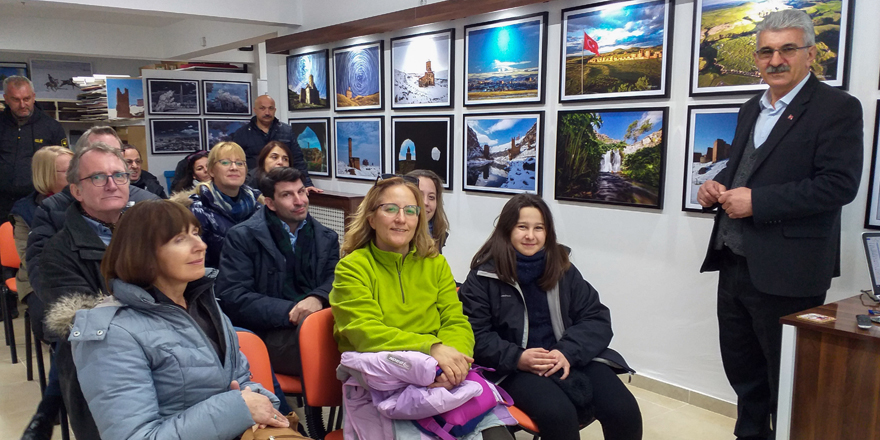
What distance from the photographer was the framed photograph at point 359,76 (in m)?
5.28

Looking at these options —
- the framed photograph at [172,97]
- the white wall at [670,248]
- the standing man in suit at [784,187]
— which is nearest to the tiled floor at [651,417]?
the white wall at [670,248]

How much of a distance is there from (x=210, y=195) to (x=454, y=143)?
193 centimetres

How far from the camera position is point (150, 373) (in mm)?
1649

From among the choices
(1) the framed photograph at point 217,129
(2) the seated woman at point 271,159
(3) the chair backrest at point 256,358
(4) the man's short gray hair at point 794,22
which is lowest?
(3) the chair backrest at point 256,358

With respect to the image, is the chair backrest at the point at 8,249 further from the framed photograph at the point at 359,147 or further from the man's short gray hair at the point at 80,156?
the framed photograph at the point at 359,147

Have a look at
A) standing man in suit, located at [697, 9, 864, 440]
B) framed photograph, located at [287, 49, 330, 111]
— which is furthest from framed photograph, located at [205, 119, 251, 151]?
standing man in suit, located at [697, 9, 864, 440]

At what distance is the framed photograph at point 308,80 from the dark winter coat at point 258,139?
45 cm

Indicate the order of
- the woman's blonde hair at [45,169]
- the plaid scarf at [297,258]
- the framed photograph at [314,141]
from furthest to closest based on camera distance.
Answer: the framed photograph at [314,141]
the woman's blonde hair at [45,169]
the plaid scarf at [297,258]

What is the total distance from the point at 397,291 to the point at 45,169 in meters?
2.40

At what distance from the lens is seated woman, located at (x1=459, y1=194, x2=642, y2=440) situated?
2.34m

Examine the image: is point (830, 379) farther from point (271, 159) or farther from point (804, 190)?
point (271, 159)

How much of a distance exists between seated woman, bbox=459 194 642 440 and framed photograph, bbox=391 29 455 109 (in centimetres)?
227

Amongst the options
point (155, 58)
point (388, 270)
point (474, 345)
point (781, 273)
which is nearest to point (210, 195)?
point (388, 270)

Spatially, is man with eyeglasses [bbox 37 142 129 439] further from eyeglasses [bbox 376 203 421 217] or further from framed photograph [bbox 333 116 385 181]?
framed photograph [bbox 333 116 385 181]
